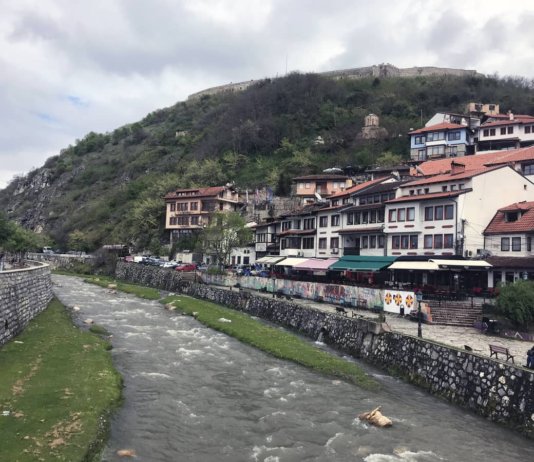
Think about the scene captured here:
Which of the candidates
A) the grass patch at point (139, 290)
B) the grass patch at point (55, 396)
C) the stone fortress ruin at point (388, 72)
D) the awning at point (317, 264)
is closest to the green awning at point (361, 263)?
the awning at point (317, 264)

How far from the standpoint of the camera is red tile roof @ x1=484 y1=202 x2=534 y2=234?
1524 inches

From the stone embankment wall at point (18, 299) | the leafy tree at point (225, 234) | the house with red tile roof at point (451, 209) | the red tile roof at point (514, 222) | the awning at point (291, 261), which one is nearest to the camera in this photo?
the stone embankment wall at point (18, 299)

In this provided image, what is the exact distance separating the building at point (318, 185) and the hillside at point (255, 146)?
6078mm

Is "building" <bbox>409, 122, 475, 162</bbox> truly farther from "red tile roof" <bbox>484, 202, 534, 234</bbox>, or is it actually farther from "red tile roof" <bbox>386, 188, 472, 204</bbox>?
"red tile roof" <bbox>484, 202, 534, 234</bbox>

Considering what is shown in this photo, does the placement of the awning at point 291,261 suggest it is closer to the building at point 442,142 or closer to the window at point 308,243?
the window at point 308,243

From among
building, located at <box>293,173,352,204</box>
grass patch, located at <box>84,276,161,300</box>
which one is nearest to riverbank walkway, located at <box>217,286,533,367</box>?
grass patch, located at <box>84,276,161,300</box>

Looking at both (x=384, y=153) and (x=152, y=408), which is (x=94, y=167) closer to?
(x=384, y=153)

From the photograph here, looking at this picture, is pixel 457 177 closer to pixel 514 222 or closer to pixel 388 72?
pixel 514 222

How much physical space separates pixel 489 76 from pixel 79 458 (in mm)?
141563

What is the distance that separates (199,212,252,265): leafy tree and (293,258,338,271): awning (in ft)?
43.6

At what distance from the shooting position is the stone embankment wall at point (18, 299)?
88.2 ft

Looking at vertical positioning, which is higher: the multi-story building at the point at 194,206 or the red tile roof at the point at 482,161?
the red tile roof at the point at 482,161

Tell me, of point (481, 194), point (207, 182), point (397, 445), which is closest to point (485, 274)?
point (481, 194)

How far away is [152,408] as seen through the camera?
1947 centimetres
